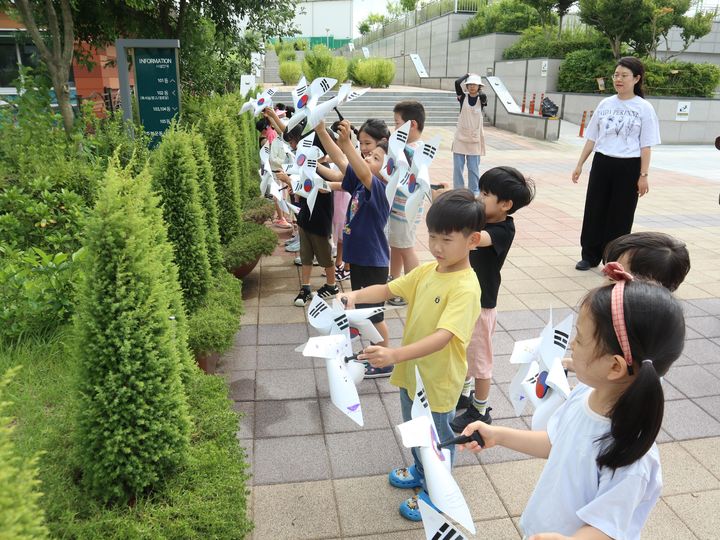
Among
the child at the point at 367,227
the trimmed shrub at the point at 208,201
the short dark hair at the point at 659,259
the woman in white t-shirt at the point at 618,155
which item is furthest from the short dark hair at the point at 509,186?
the woman in white t-shirt at the point at 618,155

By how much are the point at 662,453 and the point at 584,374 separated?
7.22ft

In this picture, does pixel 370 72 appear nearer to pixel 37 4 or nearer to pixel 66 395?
pixel 37 4

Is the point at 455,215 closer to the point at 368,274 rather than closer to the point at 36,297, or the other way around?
the point at 368,274

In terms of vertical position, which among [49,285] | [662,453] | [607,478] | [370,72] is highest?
[370,72]

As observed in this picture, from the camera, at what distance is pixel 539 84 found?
875 inches

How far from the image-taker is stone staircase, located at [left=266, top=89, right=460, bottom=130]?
20.8 metres

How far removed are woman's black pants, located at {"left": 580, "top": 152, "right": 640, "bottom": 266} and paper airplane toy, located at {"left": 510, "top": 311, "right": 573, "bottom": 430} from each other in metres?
4.21

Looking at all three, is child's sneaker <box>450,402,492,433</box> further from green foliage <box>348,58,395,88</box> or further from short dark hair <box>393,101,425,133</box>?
green foliage <box>348,58,395,88</box>

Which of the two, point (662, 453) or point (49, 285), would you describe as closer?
point (662, 453)

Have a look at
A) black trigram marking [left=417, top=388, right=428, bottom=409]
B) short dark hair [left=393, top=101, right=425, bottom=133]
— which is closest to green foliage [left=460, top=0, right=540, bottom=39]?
short dark hair [left=393, top=101, right=425, bottom=133]

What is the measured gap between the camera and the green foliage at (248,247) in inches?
207

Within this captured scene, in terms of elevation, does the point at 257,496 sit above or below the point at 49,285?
below

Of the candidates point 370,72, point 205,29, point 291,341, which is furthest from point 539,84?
point 291,341

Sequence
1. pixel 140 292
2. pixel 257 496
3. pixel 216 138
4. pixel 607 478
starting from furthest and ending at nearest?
1. pixel 216 138
2. pixel 257 496
3. pixel 140 292
4. pixel 607 478
